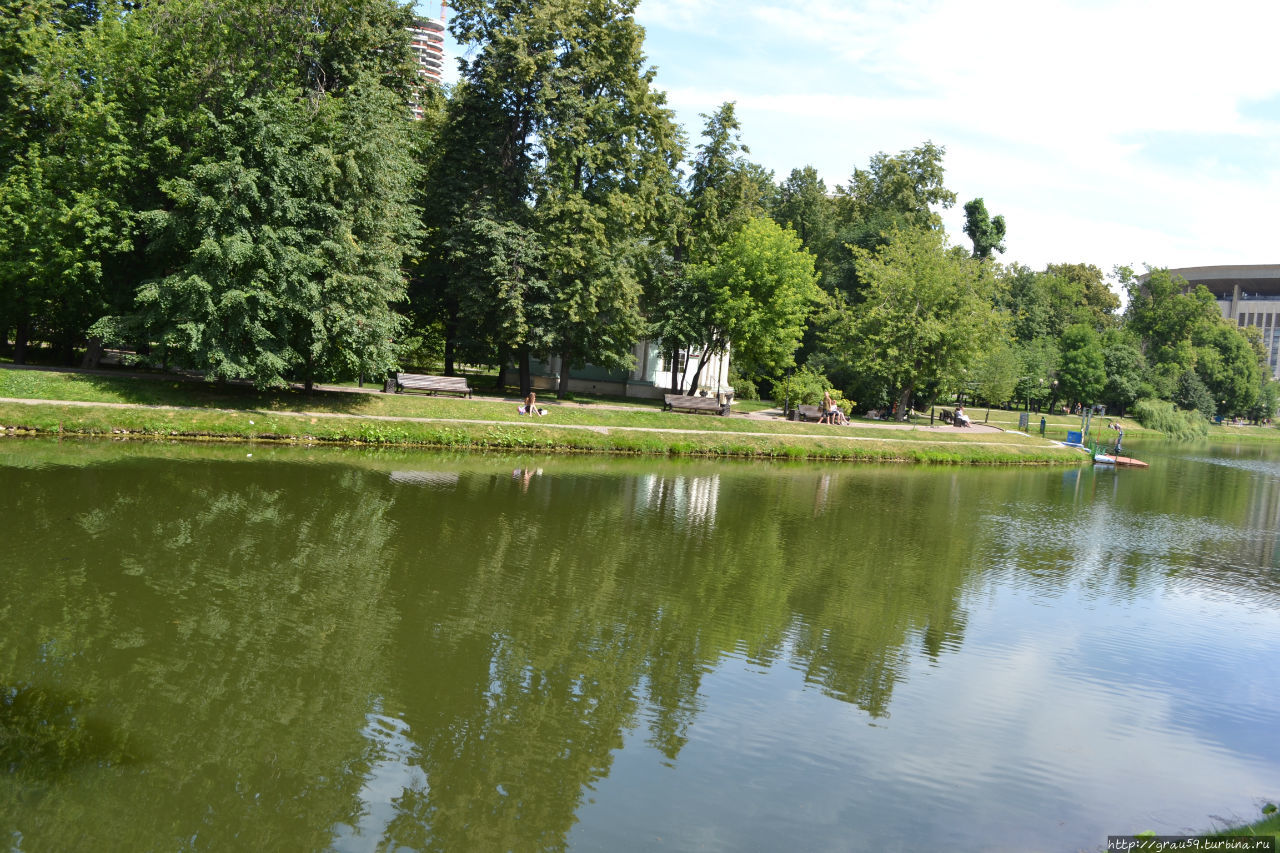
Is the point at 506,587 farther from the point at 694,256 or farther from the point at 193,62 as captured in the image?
the point at 694,256

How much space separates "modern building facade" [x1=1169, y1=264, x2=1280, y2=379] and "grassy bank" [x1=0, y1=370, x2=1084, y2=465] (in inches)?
4184

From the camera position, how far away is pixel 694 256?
44.8 m

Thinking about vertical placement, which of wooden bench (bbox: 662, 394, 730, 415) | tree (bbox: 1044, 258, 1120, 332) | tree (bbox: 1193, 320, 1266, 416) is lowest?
wooden bench (bbox: 662, 394, 730, 415)

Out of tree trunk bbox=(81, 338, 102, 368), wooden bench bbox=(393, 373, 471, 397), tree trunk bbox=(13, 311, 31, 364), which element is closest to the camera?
tree trunk bbox=(13, 311, 31, 364)

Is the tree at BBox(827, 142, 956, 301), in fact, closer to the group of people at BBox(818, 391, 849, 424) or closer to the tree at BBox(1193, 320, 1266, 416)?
the group of people at BBox(818, 391, 849, 424)

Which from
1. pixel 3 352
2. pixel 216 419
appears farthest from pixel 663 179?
pixel 3 352

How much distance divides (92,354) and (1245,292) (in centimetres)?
14410

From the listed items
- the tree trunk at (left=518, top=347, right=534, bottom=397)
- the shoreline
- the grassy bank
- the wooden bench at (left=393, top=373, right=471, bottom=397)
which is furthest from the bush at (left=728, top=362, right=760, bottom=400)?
the wooden bench at (left=393, top=373, right=471, bottom=397)

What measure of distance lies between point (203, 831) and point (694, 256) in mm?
39870

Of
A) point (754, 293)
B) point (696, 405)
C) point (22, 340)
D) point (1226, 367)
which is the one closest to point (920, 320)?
point (754, 293)

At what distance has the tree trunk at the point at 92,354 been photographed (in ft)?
101

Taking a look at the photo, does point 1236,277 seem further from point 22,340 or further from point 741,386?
point 22,340

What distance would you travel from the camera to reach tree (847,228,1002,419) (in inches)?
1905

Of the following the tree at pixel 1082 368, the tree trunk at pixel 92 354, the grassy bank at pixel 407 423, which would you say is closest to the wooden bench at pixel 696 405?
the grassy bank at pixel 407 423
